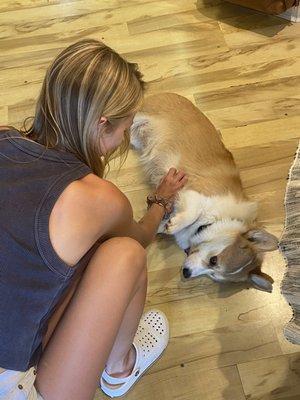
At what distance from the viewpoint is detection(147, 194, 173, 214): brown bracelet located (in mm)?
1718

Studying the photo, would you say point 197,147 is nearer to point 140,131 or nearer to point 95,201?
point 140,131

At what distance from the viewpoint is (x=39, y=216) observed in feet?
3.04

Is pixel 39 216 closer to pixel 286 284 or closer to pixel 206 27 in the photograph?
pixel 286 284

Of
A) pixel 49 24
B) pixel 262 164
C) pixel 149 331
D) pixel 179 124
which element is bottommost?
pixel 149 331

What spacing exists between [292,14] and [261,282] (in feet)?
4.74

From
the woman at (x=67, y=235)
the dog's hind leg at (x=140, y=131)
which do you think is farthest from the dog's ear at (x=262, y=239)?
the dog's hind leg at (x=140, y=131)

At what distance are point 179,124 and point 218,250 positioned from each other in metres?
0.53

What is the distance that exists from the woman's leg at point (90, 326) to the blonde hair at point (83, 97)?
24 cm

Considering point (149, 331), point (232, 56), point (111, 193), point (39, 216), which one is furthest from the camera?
point (232, 56)

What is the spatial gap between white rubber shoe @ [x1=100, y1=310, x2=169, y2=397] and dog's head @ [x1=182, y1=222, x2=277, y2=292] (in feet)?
0.62

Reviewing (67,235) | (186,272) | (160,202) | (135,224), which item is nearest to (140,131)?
(160,202)

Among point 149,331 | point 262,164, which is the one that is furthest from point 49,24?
point 149,331

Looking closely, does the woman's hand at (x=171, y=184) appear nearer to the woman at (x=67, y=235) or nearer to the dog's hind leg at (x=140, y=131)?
the dog's hind leg at (x=140, y=131)

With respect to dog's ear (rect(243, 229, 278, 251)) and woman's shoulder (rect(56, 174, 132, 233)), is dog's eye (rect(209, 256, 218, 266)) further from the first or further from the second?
woman's shoulder (rect(56, 174, 132, 233))
